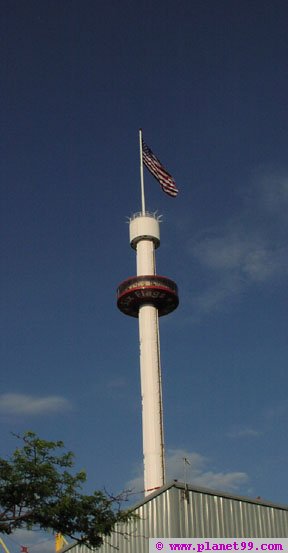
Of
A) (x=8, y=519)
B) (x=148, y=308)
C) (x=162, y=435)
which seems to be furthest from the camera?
(x=148, y=308)

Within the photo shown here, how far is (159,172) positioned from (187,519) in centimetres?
5047

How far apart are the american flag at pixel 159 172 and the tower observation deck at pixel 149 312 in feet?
19.7

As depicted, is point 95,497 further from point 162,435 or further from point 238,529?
point 162,435

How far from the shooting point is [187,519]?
33625mm

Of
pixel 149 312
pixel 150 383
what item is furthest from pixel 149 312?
pixel 150 383

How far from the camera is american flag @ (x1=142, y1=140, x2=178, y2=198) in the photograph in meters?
77.4

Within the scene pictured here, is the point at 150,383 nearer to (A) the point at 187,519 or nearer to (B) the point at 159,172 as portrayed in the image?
(B) the point at 159,172

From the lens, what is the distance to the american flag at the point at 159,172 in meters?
77.4

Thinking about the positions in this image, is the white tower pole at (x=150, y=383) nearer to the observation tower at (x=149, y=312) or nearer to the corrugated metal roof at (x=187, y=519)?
the observation tower at (x=149, y=312)

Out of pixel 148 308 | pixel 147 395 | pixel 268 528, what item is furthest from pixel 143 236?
pixel 268 528

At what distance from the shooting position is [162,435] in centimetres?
7181

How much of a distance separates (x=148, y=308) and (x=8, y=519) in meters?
47.9

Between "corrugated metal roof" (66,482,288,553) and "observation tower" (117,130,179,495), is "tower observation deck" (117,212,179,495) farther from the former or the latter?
"corrugated metal roof" (66,482,288,553)

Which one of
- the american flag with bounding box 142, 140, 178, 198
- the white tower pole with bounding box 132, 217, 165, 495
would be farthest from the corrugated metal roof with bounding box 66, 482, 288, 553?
the american flag with bounding box 142, 140, 178, 198
